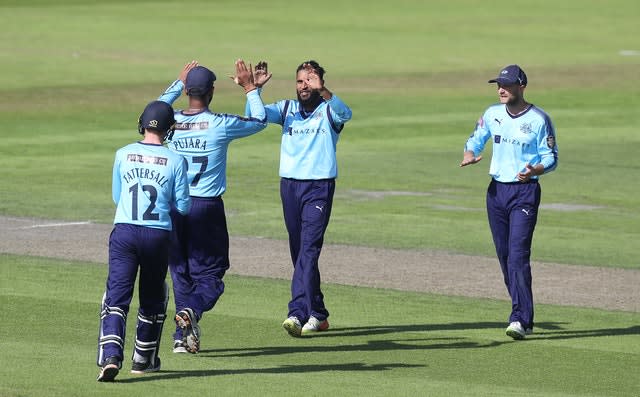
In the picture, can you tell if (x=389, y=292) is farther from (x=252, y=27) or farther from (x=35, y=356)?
(x=252, y=27)

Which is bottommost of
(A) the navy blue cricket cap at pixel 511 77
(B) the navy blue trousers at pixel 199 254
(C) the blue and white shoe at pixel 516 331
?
(C) the blue and white shoe at pixel 516 331

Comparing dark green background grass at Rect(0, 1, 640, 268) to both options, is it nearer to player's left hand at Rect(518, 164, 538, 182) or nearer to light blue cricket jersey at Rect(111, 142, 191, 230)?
player's left hand at Rect(518, 164, 538, 182)

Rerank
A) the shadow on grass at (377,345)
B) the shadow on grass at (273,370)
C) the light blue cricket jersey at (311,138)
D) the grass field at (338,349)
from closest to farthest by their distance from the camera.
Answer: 1. the grass field at (338,349)
2. the shadow on grass at (273,370)
3. the shadow on grass at (377,345)
4. the light blue cricket jersey at (311,138)

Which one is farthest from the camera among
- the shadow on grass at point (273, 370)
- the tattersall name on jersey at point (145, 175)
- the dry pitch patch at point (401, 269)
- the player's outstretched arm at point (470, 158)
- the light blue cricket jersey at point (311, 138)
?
the dry pitch patch at point (401, 269)

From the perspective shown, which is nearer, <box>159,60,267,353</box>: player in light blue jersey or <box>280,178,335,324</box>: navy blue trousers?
<box>159,60,267,353</box>: player in light blue jersey

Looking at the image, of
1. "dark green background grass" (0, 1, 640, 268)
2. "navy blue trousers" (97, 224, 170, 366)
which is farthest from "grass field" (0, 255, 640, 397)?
"dark green background grass" (0, 1, 640, 268)

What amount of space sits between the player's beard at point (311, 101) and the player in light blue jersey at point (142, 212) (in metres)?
2.76

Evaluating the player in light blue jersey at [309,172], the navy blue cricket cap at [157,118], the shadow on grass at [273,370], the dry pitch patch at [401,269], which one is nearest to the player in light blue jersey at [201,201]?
the shadow on grass at [273,370]

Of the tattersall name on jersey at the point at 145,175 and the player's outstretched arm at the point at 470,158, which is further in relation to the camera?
the player's outstretched arm at the point at 470,158

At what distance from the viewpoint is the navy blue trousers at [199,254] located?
1252 cm

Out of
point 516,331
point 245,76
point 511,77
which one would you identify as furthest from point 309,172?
point 516,331

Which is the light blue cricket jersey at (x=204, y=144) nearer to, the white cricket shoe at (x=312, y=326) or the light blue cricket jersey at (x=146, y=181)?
the light blue cricket jersey at (x=146, y=181)

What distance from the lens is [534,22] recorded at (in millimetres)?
65562

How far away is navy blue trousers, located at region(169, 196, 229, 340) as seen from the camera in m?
12.5
